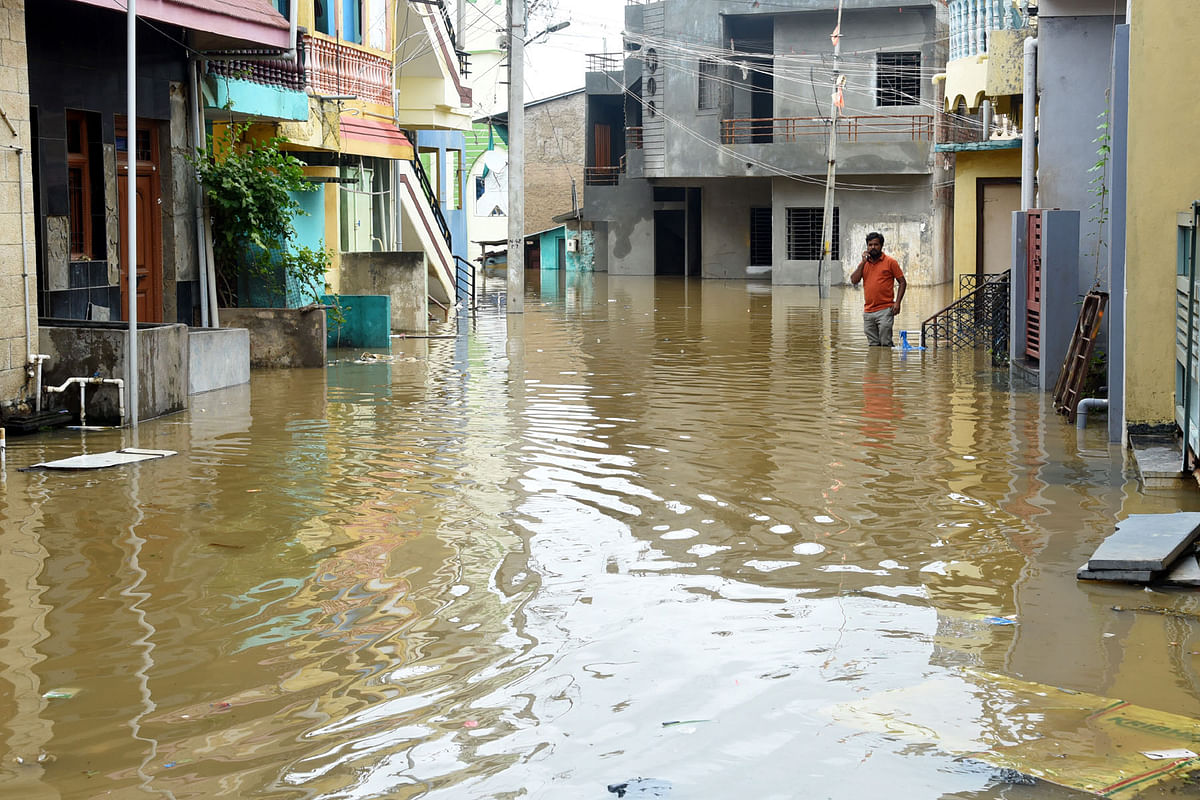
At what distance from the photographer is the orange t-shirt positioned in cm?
1992

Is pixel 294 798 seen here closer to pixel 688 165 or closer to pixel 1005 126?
pixel 1005 126

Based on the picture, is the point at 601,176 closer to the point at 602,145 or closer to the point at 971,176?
the point at 602,145

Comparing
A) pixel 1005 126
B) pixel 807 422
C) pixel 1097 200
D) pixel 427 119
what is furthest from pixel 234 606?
pixel 1005 126

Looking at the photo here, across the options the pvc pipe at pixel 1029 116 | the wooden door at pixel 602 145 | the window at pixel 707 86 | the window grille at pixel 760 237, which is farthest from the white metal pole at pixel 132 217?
the wooden door at pixel 602 145

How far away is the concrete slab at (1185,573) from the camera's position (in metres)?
6.94

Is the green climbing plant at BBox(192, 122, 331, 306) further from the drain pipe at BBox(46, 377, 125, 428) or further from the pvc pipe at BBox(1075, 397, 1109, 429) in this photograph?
the pvc pipe at BBox(1075, 397, 1109, 429)

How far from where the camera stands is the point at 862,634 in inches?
250

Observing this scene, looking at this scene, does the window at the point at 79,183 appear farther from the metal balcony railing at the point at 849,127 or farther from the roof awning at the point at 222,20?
the metal balcony railing at the point at 849,127

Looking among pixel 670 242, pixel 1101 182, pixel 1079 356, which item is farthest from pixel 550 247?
pixel 1079 356

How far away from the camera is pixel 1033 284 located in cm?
1645

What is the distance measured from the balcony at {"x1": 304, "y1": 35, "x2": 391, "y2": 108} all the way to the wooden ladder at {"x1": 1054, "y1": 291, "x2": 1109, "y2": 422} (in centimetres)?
1172

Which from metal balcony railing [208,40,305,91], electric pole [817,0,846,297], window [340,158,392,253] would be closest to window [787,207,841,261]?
electric pole [817,0,846,297]

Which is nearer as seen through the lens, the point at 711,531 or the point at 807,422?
the point at 711,531

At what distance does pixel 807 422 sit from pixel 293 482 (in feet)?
17.2
